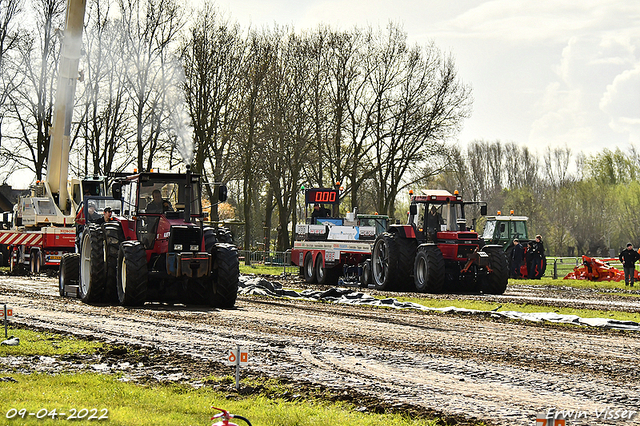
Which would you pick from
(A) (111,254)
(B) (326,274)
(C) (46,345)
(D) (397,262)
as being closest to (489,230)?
(B) (326,274)

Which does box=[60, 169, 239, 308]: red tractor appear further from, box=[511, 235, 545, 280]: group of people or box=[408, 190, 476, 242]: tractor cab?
box=[511, 235, 545, 280]: group of people

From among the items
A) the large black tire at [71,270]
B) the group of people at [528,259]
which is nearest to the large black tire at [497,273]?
the group of people at [528,259]

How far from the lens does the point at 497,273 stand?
894 inches

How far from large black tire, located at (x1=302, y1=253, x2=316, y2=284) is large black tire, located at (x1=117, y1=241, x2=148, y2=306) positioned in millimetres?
11795

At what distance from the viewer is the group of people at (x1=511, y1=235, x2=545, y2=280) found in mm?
31922

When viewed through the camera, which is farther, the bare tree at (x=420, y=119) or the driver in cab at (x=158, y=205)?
the bare tree at (x=420, y=119)

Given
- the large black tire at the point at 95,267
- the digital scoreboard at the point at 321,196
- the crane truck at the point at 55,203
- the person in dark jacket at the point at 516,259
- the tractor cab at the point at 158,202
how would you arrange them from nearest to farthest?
the tractor cab at the point at 158,202, the large black tire at the point at 95,267, the crane truck at the point at 55,203, the digital scoreboard at the point at 321,196, the person in dark jacket at the point at 516,259

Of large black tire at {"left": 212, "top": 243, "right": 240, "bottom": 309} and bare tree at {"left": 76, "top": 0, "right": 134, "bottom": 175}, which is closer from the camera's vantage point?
large black tire at {"left": 212, "top": 243, "right": 240, "bottom": 309}

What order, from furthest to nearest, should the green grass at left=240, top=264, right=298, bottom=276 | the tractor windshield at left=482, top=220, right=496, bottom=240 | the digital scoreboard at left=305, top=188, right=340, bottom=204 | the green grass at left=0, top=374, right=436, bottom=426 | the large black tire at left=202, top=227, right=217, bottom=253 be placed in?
1. the tractor windshield at left=482, top=220, right=496, bottom=240
2. the green grass at left=240, top=264, right=298, bottom=276
3. the digital scoreboard at left=305, top=188, right=340, bottom=204
4. the large black tire at left=202, top=227, right=217, bottom=253
5. the green grass at left=0, top=374, right=436, bottom=426

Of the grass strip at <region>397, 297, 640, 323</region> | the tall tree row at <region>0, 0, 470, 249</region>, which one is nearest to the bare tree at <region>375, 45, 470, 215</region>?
the tall tree row at <region>0, 0, 470, 249</region>

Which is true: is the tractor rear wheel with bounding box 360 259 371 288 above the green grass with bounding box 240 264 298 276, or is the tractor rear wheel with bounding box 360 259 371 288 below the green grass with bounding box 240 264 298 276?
above

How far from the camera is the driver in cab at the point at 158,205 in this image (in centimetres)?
1684

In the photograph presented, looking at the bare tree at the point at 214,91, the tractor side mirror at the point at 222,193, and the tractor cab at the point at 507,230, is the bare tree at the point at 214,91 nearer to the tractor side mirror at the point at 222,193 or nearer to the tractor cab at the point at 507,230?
the tractor cab at the point at 507,230

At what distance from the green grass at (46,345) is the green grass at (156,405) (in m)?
1.97
